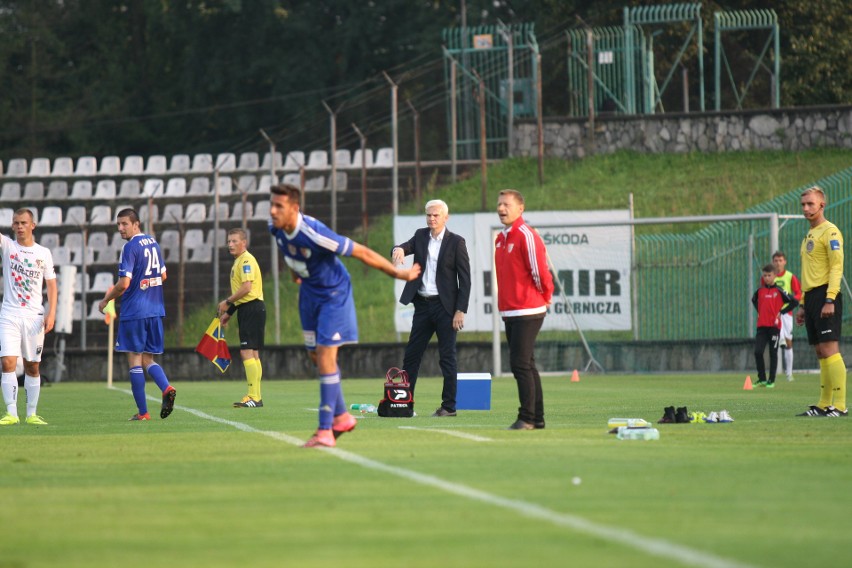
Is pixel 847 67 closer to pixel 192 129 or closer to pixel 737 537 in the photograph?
pixel 192 129

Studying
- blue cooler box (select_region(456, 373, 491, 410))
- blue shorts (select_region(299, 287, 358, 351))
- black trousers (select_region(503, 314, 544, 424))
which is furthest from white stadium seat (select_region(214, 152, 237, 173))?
blue shorts (select_region(299, 287, 358, 351))

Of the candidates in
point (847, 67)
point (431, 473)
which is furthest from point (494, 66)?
point (431, 473)

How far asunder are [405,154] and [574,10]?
709 cm

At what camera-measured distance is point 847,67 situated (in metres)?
40.6

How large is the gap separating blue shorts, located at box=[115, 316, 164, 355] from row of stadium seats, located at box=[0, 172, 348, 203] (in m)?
22.9

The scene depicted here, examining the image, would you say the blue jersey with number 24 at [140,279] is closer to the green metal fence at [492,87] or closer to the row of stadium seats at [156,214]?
the row of stadium seats at [156,214]

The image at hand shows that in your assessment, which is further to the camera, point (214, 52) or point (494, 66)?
point (214, 52)

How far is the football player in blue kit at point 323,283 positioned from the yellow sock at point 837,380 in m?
5.47

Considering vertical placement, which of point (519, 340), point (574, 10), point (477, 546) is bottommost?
point (477, 546)

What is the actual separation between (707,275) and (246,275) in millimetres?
12681

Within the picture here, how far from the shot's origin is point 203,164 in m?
41.6

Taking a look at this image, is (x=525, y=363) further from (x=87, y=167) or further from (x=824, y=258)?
(x=87, y=167)

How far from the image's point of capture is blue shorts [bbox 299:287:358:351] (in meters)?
10.9

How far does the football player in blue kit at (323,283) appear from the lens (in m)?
10.6
